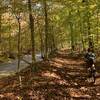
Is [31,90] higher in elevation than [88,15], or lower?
lower

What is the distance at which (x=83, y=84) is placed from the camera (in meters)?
21.0

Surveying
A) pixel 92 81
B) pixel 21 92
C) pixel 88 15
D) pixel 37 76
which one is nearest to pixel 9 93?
pixel 21 92

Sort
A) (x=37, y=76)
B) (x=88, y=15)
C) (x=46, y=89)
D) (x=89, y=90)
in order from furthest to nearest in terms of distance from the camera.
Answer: (x=88, y=15), (x=37, y=76), (x=89, y=90), (x=46, y=89)

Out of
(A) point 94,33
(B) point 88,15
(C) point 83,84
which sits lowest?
(C) point 83,84

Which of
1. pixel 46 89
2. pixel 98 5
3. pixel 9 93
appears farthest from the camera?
pixel 98 5

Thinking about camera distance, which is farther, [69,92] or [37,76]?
[37,76]

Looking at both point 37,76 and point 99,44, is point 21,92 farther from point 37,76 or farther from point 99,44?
point 99,44

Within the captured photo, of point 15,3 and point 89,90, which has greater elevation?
point 15,3

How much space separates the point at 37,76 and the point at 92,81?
4.31 meters

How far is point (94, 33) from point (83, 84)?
2089 centimetres

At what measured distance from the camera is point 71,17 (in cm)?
4941

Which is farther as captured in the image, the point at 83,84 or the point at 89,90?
the point at 83,84

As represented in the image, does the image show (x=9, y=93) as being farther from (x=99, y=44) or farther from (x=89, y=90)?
(x=99, y=44)

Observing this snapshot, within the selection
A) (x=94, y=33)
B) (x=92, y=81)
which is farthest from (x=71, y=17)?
(x=92, y=81)
